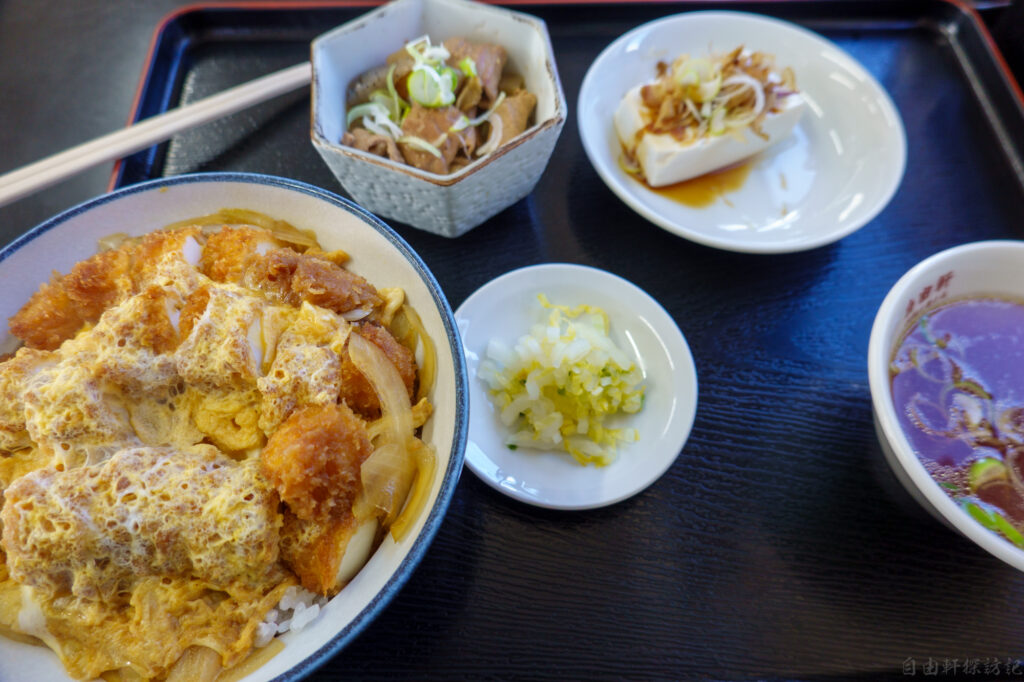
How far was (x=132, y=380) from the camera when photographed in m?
A: 1.21

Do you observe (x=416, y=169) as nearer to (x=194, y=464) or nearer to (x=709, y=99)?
(x=194, y=464)

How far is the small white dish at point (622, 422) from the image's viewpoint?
1521 millimetres

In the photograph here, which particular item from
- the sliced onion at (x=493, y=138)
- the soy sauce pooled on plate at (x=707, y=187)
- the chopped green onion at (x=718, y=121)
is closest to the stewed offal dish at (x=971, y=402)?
the soy sauce pooled on plate at (x=707, y=187)

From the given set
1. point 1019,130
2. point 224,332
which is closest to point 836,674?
point 224,332

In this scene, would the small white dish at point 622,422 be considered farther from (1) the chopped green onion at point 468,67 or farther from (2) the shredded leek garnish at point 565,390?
(1) the chopped green onion at point 468,67

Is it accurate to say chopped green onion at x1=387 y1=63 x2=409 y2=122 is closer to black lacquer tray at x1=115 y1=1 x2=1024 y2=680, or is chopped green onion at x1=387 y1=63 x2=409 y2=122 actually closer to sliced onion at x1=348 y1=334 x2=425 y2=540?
black lacquer tray at x1=115 y1=1 x2=1024 y2=680

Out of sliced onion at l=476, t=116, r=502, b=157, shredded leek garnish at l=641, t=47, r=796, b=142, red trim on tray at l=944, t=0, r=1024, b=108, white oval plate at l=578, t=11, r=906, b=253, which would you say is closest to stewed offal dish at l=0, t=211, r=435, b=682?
sliced onion at l=476, t=116, r=502, b=157

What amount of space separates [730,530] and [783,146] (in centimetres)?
156

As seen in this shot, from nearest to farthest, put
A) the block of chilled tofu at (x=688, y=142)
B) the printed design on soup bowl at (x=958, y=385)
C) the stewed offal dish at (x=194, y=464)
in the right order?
the stewed offal dish at (x=194, y=464) → the printed design on soup bowl at (x=958, y=385) → the block of chilled tofu at (x=688, y=142)

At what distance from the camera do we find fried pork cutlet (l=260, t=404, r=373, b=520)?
3.67ft

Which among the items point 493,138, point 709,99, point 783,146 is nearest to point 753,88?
point 709,99

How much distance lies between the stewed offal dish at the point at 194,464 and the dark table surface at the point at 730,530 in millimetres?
354

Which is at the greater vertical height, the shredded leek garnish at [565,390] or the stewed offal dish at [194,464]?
the stewed offal dish at [194,464]

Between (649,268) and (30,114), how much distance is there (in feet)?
8.14
